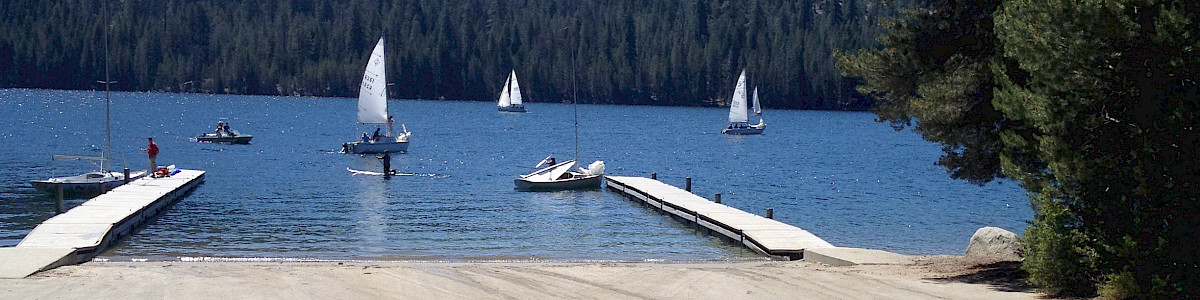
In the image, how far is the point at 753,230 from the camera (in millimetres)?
27422

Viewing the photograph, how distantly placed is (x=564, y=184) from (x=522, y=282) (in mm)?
25152

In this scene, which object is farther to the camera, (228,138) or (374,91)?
(228,138)

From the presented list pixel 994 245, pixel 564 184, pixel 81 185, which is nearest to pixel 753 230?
pixel 994 245

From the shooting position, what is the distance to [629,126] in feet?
387

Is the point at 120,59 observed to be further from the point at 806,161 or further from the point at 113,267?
the point at 113,267

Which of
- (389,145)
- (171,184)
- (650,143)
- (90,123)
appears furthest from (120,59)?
(171,184)

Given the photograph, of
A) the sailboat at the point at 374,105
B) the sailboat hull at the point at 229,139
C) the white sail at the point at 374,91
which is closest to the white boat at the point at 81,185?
the sailboat at the point at 374,105

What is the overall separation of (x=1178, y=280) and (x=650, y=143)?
74.6 m

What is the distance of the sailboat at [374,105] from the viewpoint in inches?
2419

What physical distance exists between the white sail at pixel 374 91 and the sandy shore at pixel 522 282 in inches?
1612

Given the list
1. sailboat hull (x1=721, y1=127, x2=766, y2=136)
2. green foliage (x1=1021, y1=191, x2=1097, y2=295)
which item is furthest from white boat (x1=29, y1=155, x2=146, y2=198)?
sailboat hull (x1=721, y1=127, x2=766, y2=136)

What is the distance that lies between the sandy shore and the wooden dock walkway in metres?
3.95

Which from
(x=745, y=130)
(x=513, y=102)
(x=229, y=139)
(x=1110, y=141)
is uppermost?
(x=1110, y=141)

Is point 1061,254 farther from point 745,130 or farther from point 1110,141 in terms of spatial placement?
point 745,130
